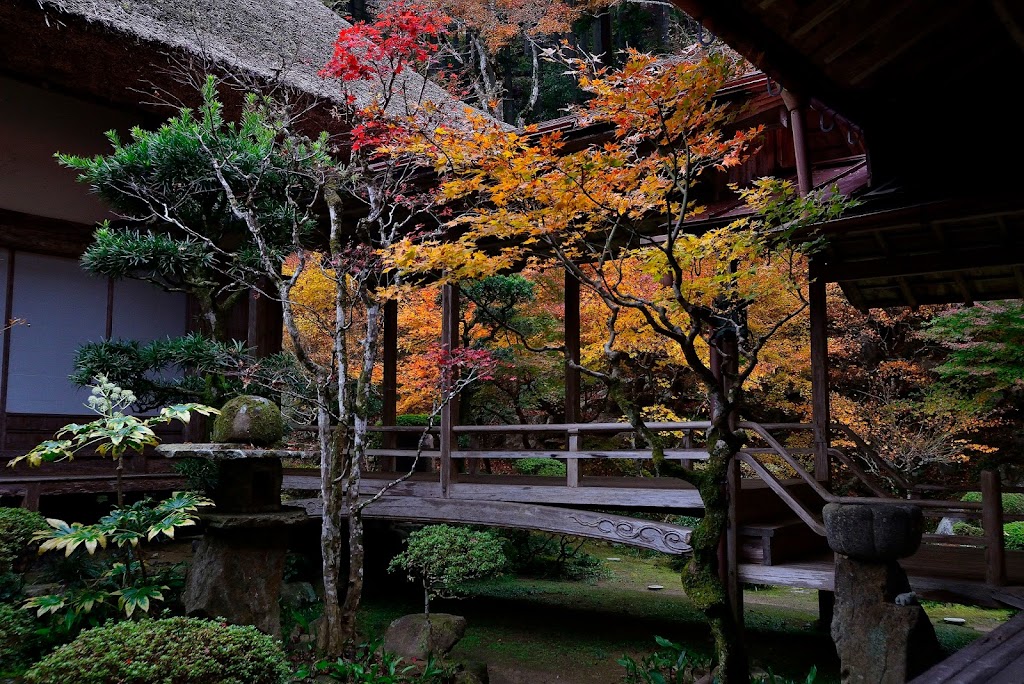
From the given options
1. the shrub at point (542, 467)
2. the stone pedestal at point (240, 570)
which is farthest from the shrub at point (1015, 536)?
the stone pedestal at point (240, 570)

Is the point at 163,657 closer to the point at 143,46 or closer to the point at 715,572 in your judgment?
the point at 715,572

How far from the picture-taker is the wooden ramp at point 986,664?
2699 millimetres

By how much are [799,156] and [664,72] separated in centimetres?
211

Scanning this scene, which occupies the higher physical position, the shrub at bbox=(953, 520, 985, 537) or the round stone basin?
the round stone basin

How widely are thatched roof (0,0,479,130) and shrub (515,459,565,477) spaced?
568 centimetres

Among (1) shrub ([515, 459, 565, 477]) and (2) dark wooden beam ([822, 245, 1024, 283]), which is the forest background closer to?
(1) shrub ([515, 459, 565, 477])

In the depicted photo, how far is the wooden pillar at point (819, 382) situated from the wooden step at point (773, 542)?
74 centimetres

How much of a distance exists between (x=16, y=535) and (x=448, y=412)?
4.23 m

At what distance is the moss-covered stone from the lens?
6.39 metres

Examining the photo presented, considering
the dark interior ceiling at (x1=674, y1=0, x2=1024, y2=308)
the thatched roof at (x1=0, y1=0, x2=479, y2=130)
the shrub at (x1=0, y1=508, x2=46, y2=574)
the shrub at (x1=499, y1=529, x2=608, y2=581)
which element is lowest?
the shrub at (x1=499, y1=529, x2=608, y2=581)

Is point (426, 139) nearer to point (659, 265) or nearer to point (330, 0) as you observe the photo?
point (659, 265)

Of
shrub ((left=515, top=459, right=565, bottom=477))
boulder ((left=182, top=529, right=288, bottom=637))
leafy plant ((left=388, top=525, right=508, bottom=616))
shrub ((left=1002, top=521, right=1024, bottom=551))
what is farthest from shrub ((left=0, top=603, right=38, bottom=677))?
shrub ((left=1002, top=521, right=1024, bottom=551))

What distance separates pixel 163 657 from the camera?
3908 millimetres

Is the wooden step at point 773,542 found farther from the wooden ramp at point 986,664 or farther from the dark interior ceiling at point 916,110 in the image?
the wooden ramp at point 986,664
